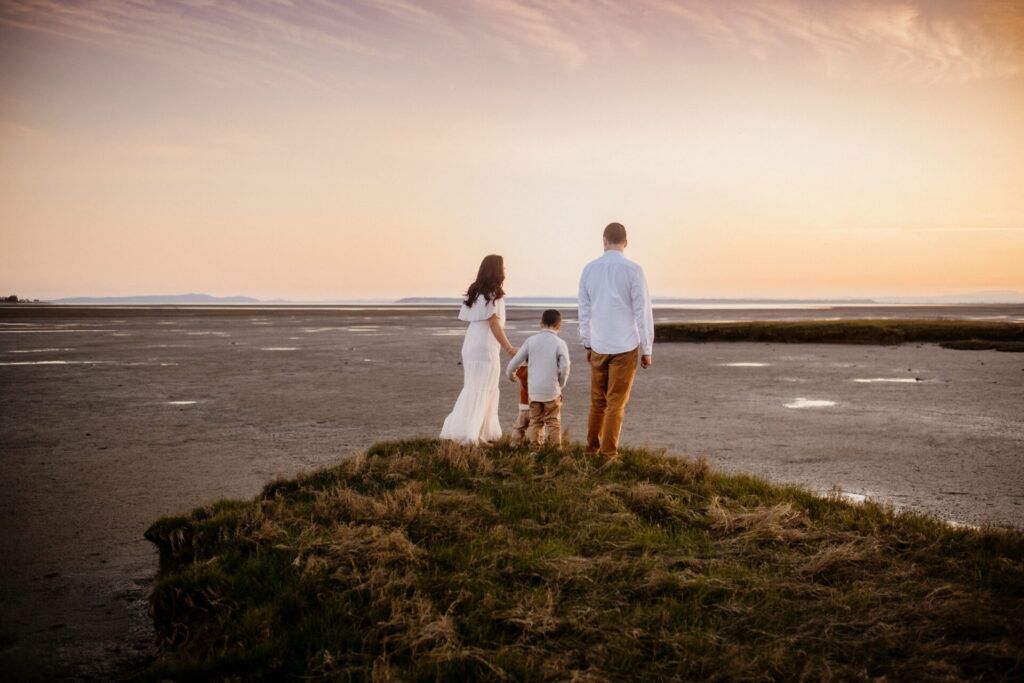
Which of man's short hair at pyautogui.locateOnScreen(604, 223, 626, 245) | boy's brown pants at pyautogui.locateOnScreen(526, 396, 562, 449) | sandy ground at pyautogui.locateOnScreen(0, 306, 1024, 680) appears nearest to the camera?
sandy ground at pyautogui.locateOnScreen(0, 306, 1024, 680)

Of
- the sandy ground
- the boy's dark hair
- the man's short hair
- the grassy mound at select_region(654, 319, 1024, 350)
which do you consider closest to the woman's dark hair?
the boy's dark hair

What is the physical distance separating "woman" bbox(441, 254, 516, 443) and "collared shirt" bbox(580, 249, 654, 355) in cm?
117

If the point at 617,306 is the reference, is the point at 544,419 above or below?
below

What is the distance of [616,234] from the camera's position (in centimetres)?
827

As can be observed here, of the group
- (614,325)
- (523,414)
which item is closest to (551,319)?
(614,325)

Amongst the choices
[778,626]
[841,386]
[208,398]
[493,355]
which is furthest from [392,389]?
[778,626]

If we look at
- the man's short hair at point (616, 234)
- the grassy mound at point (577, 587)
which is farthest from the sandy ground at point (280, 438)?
the man's short hair at point (616, 234)

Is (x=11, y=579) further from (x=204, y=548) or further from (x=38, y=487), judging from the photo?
(x=38, y=487)

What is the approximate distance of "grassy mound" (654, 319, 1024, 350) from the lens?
36.1 m

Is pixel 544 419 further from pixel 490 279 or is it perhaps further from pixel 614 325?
pixel 490 279

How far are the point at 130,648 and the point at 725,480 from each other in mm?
5209

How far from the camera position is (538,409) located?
8742 millimetres

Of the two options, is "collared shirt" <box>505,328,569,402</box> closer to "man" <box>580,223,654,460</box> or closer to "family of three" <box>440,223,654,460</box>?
"family of three" <box>440,223,654,460</box>

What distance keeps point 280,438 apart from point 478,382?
395 centimetres
